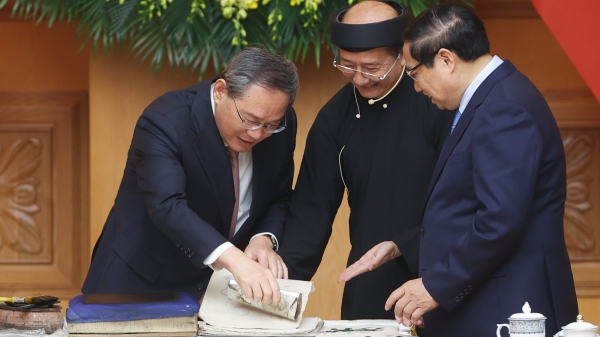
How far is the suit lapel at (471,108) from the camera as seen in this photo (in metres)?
2.34

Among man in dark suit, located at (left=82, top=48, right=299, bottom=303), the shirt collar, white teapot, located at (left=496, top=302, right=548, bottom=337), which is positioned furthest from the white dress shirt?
white teapot, located at (left=496, top=302, right=548, bottom=337)

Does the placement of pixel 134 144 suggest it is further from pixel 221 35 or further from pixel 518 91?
pixel 518 91

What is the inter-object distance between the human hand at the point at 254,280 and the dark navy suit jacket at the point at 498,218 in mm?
389

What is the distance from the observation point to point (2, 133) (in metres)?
4.38

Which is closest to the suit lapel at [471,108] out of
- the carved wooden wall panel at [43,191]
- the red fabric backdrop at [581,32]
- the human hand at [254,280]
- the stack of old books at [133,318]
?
the human hand at [254,280]

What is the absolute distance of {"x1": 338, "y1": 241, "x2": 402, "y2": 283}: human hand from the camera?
2570mm

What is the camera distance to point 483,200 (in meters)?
2.21

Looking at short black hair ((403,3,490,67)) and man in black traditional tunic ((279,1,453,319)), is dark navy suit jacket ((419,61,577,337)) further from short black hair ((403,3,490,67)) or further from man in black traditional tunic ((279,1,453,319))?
man in black traditional tunic ((279,1,453,319))

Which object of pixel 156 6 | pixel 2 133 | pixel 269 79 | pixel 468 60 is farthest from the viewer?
pixel 2 133

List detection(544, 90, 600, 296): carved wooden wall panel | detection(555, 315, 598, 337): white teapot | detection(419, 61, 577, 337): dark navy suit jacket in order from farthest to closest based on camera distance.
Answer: detection(544, 90, 600, 296): carved wooden wall panel
detection(419, 61, 577, 337): dark navy suit jacket
detection(555, 315, 598, 337): white teapot

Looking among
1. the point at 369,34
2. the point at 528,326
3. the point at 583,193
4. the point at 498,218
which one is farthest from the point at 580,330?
the point at 583,193

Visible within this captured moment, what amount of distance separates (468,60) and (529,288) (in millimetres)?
604

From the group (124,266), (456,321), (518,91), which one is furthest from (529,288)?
(124,266)

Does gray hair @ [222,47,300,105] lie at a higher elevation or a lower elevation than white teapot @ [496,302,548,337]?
higher
